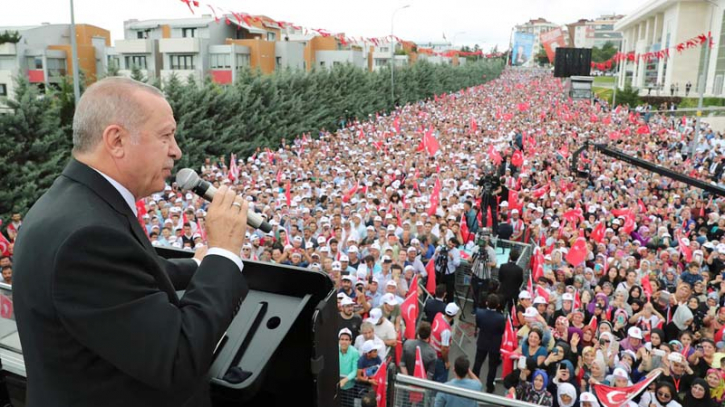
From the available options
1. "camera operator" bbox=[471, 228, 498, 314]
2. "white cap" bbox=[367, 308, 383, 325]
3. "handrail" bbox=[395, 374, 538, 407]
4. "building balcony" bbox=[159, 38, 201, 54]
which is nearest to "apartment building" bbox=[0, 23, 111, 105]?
"building balcony" bbox=[159, 38, 201, 54]

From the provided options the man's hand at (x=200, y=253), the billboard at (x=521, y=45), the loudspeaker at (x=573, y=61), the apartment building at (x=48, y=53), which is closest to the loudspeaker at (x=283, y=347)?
the man's hand at (x=200, y=253)

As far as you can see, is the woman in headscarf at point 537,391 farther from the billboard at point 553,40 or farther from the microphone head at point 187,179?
the billboard at point 553,40

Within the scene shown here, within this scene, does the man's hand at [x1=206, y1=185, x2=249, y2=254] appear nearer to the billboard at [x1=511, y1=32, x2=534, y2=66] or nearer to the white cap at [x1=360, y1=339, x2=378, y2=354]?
the white cap at [x1=360, y1=339, x2=378, y2=354]

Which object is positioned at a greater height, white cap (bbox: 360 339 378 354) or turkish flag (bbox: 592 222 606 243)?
turkish flag (bbox: 592 222 606 243)

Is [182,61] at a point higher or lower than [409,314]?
higher

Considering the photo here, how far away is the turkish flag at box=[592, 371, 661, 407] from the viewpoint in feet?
20.8

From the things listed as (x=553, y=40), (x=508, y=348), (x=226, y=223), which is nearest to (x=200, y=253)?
(x=226, y=223)

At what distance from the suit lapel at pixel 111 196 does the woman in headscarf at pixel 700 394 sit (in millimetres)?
6778

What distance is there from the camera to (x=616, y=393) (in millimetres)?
6398

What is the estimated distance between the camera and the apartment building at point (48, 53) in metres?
46.2

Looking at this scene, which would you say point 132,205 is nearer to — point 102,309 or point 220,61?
Answer: point 102,309

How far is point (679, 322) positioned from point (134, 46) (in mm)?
47410

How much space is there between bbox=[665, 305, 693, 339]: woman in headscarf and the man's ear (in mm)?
8744

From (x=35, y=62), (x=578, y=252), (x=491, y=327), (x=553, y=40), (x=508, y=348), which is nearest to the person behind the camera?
(x=508, y=348)
